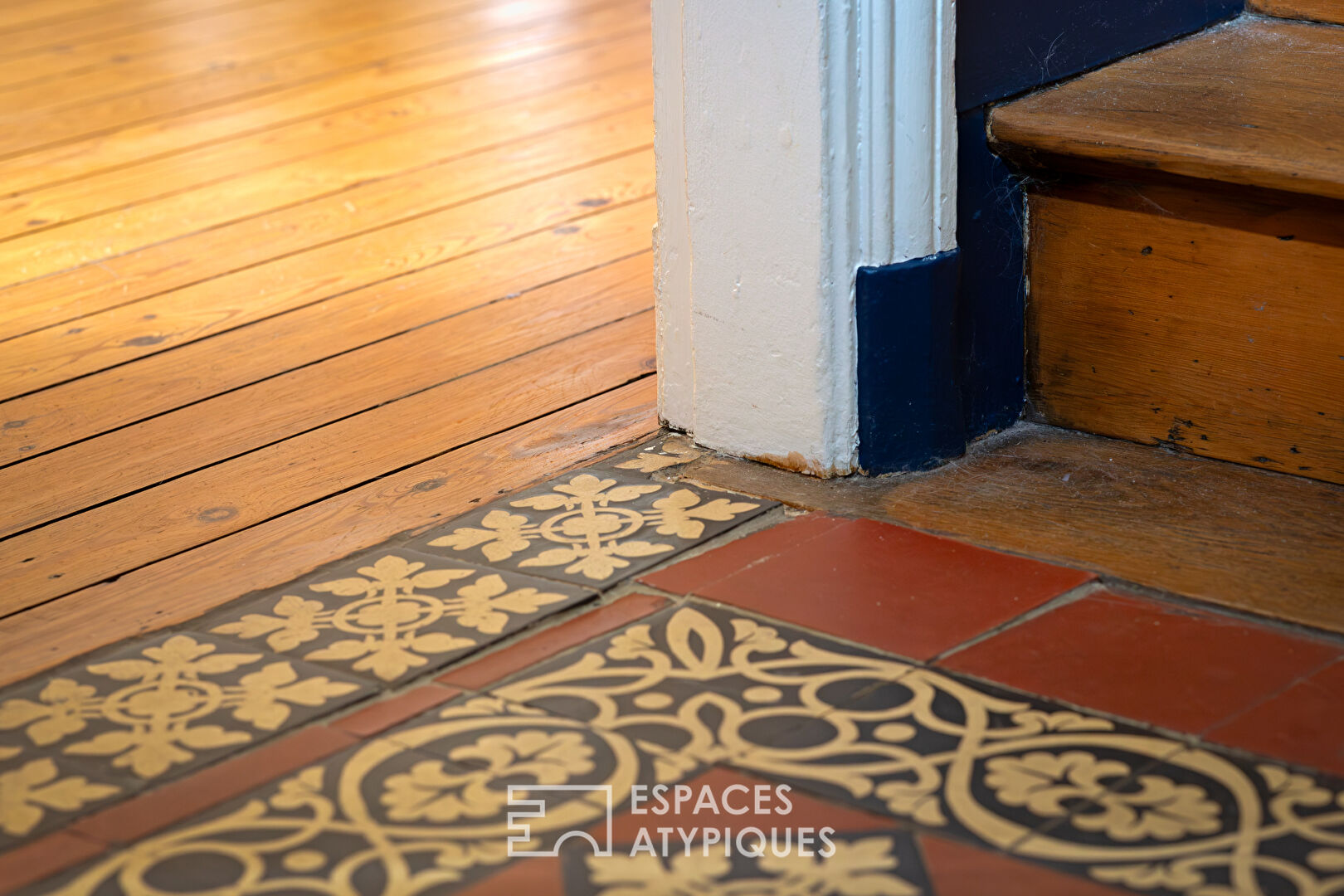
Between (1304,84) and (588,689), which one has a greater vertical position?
(1304,84)

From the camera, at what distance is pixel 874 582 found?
140 centimetres

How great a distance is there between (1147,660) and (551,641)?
1.54ft

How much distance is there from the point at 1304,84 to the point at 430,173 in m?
1.52

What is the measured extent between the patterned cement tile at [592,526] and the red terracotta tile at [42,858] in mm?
468

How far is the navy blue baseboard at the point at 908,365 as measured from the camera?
1.54 m

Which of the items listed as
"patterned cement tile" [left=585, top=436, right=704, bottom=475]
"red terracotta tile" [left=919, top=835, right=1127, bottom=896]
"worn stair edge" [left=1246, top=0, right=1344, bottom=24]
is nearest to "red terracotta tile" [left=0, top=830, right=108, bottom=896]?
"red terracotta tile" [left=919, top=835, right=1127, bottom=896]

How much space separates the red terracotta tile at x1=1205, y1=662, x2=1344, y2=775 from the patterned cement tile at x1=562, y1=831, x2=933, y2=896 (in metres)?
0.27

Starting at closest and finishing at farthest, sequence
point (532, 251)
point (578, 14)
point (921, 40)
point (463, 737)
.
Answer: point (463, 737) → point (921, 40) → point (532, 251) → point (578, 14)

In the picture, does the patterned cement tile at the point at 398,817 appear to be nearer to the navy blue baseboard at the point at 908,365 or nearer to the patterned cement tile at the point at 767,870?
the patterned cement tile at the point at 767,870

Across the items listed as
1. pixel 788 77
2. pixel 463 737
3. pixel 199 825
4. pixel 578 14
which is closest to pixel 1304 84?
pixel 788 77

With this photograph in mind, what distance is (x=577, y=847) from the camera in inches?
41.8

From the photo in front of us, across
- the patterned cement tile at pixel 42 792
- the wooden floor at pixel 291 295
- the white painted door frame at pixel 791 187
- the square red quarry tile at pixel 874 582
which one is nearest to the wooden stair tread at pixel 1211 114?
the white painted door frame at pixel 791 187

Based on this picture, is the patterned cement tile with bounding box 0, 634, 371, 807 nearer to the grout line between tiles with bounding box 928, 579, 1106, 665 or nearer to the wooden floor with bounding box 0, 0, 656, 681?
the wooden floor with bounding box 0, 0, 656, 681

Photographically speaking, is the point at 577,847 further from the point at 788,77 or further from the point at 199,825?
the point at 788,77
